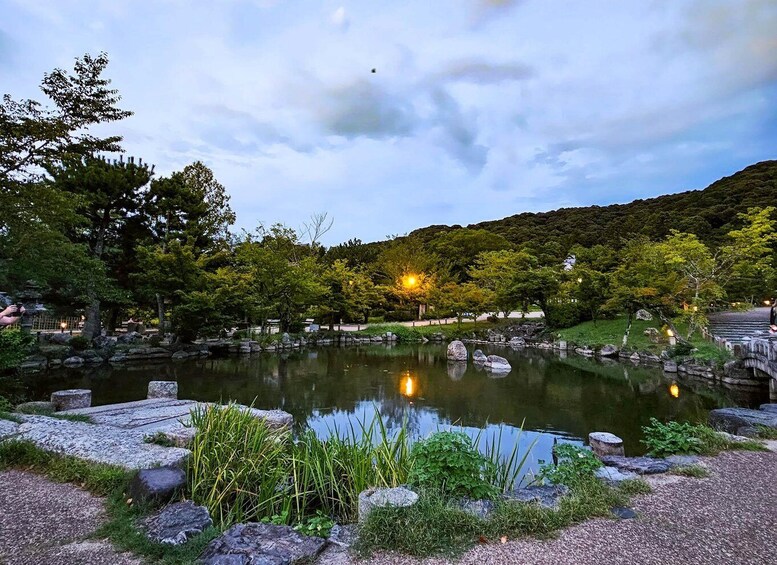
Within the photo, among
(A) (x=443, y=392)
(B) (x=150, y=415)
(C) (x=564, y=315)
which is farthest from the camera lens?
(C) (x=564, y=315)

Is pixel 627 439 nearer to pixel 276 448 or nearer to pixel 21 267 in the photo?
pixel 276 448

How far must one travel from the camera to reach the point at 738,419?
493 cm

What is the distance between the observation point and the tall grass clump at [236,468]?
2.95 m

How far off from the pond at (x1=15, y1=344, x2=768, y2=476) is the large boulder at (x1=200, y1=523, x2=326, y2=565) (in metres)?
3.17

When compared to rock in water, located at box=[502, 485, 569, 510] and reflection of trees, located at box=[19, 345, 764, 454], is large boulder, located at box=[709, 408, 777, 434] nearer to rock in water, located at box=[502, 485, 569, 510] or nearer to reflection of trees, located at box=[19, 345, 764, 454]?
reflection of trees, located at box=[19, 345, 764, 454]

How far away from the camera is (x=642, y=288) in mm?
13750

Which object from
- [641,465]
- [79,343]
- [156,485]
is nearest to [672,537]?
[641,465]

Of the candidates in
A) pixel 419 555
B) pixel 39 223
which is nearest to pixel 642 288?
pixel 419 555

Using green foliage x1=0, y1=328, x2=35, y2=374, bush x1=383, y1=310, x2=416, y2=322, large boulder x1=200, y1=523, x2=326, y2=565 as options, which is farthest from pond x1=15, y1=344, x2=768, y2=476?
bush x1=383, y1=310, x2=416, y2=322

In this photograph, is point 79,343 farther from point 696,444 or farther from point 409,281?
point 409,281

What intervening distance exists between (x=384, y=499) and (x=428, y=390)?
22.8ft

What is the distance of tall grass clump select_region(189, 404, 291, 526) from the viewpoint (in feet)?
9.68

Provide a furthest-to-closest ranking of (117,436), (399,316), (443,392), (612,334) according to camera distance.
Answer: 1. (399,316)
2. (612,334)
3. (443,392)
4. (117,436)

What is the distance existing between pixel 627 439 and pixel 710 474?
257cm
